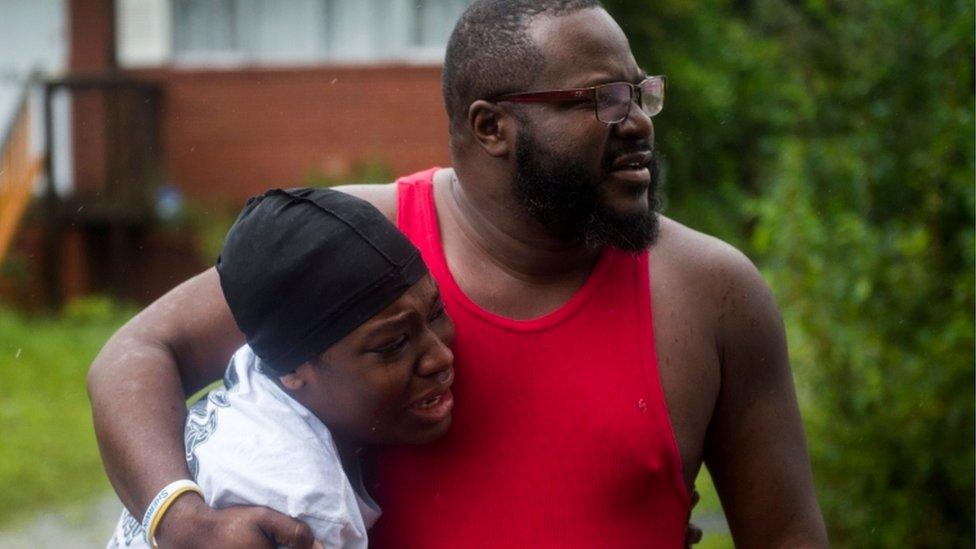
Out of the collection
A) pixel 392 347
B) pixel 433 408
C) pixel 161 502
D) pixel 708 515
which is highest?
pixel 392 347

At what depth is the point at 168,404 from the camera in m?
2.71

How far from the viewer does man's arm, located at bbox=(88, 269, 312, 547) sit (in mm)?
2412

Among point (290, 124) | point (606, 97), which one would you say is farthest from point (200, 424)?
point (290, 124)

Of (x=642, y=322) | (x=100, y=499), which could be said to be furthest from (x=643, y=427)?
(x=100, y=499)

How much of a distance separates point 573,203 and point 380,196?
406mm

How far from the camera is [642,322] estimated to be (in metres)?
2.78

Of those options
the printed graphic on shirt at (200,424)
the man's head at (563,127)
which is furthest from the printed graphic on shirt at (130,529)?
the man's head at (563,127)

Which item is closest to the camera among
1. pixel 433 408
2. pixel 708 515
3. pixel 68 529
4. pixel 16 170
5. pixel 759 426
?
pixel 433 408

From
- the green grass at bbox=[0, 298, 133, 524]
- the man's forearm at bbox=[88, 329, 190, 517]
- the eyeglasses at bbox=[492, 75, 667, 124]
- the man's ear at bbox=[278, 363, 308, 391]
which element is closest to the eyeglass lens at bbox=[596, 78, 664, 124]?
the eyeglasses at bbox=[492, 75, 667, 124]

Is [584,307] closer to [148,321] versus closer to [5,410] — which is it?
[148,321]

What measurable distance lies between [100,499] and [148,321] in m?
5.67

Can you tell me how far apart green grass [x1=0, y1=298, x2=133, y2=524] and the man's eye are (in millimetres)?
5865

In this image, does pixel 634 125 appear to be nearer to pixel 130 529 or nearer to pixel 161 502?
pixel 161 502

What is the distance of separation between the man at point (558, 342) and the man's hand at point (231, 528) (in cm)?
13
